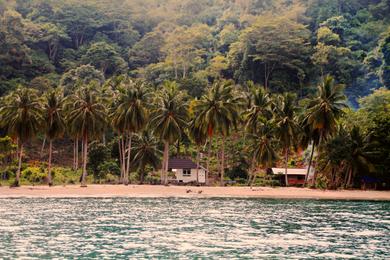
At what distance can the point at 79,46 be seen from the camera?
171 meters

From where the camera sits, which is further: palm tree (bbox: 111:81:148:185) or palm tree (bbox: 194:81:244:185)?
palm tree (bbox: 194:81:244:185)

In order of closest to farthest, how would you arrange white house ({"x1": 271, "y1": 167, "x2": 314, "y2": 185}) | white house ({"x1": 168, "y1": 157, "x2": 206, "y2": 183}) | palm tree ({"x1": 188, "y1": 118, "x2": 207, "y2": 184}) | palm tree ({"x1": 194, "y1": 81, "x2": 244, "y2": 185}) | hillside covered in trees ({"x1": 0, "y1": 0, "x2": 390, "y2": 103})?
1. palm tree ({"x1": 194, "y1": 81, "x2": 244, "y2": 185})
2. palm tree ({"x1": 188, "y1": 118, "x2": 207, "y2": 184})
3. white house ({"x1": 271, "y1": 167, "x2": 314, "y2": 185})
4. white house ({"x1": 168, "y1": 157, "x2": 206, "y2": 183})
5. hillside covered in trees ({"x1": 0, "y1": 0, "x2": 390, "y2": 103})

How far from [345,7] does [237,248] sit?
147001 mm

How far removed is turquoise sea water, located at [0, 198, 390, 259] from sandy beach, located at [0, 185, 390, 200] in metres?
8.78

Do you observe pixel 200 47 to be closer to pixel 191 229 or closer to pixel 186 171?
pixel 186 171

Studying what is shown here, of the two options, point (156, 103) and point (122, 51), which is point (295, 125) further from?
point (122, 51)

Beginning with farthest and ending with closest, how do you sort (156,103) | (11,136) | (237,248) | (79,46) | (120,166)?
(79,46) → (120,166) → (156,103) → (11,136) → (237,248)

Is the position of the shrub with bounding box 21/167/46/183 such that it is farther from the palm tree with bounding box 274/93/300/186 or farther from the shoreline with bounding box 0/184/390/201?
the palm tree with bounding box 274/93/300/186

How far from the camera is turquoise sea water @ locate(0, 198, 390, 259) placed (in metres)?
39.5

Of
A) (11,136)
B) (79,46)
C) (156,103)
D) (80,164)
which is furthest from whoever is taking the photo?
(79,46)

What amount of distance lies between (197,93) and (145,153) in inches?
1376

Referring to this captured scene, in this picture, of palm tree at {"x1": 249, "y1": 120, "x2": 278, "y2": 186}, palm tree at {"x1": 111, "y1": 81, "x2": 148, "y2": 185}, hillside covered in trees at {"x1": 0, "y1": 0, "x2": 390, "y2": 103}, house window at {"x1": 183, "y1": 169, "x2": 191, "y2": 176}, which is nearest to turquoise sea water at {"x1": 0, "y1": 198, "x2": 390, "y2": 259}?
palm tree at {"x1": 111, "y1": 81, "x2": 148, "y2": 185}

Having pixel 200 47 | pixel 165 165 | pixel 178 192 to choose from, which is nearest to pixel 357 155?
pixel 178 192

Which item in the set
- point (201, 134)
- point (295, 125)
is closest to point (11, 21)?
point (201, 134)
